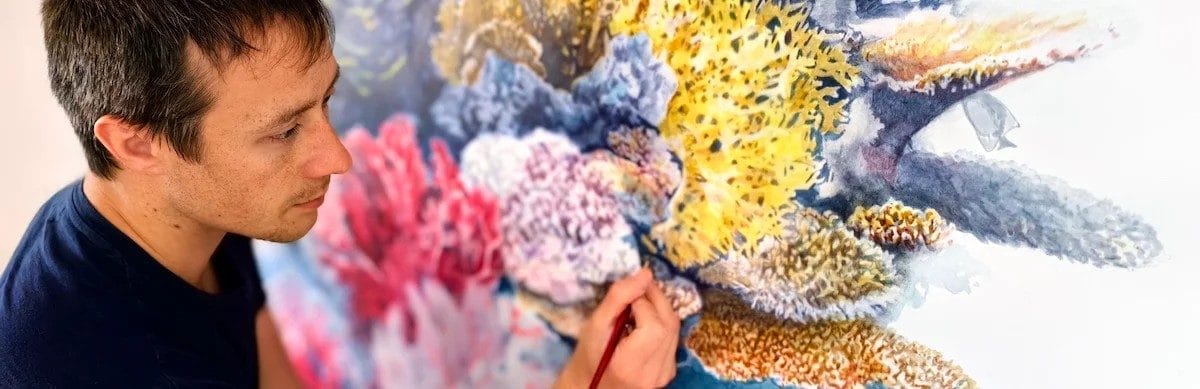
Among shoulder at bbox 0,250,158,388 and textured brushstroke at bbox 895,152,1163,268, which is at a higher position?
shoulder at bbox 0,250,158,388

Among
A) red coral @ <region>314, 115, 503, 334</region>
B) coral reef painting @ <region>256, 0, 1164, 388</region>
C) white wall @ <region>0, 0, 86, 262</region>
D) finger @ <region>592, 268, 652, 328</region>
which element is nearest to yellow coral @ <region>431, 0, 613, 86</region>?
coral reef painting @ <region>256, 0, 1164, 388</region>

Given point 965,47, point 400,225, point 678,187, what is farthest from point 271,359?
point 965,47

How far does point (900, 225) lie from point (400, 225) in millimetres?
599

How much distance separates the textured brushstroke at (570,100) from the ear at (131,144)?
0.30 metres

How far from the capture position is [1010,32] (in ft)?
2.38

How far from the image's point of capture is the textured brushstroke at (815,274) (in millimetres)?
832

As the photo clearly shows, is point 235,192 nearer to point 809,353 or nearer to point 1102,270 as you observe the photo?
point 809,353

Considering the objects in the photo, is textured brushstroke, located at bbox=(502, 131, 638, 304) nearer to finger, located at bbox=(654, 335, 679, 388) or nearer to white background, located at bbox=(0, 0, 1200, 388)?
finger, located at bbox=(654, 335, 679, 388)

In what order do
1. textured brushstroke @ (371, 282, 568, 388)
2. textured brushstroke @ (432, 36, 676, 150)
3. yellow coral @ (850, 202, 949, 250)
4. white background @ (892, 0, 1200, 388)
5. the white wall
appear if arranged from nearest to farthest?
white background @ (892, 0, 1200, 388), yellow coral @ (850, 202, 949, 250), textured brushstroke @ (432, 36, 676, 150), textured brushstroke @ (371, 282, 568, 388), the white wall

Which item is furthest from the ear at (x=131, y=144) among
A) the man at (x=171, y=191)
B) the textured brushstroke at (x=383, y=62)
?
the textured brushstroke at (x=383, y=62)

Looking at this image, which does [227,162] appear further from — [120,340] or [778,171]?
[778,171]

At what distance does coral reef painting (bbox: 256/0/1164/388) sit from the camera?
0.76 meters

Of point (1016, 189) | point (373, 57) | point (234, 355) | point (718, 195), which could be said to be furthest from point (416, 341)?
point (1016, 189)

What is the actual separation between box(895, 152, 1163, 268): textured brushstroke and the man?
30 cm
